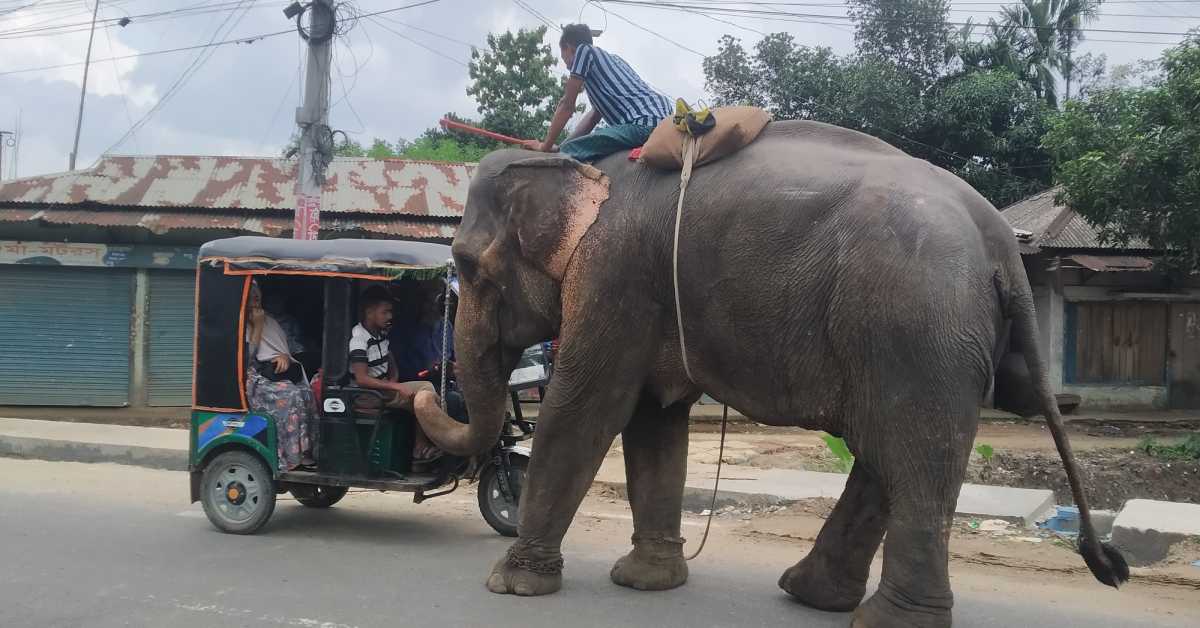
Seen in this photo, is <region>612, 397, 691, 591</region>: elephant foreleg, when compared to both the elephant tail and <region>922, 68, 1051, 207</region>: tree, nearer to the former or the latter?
the elephant tail

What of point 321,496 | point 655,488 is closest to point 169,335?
point 321,496

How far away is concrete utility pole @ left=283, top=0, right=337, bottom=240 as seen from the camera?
1100cm

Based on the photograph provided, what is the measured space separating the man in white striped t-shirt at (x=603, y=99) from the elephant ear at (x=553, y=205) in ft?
0.84

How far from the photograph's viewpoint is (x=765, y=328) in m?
3.87

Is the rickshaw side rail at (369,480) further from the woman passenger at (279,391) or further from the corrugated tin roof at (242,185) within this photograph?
the corrugated tin roof at (242,185)

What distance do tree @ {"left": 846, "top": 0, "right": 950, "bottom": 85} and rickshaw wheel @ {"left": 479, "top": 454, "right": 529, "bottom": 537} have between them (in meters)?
16.7

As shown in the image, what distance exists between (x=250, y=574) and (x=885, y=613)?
3274 mm

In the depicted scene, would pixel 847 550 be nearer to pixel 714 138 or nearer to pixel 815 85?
pixel 714 138

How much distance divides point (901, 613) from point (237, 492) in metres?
4.24

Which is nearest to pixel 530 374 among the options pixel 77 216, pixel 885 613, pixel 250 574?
pixel 250 574

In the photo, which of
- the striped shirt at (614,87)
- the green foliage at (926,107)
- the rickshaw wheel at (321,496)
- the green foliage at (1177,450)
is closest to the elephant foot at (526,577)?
the striped shirt at (614,87)

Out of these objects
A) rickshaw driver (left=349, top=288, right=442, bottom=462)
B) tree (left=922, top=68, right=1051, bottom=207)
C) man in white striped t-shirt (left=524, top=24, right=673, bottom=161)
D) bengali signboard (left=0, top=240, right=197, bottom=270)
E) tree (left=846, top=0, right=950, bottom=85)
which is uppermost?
tree (left=846, top=0, right=950, bottom=85)

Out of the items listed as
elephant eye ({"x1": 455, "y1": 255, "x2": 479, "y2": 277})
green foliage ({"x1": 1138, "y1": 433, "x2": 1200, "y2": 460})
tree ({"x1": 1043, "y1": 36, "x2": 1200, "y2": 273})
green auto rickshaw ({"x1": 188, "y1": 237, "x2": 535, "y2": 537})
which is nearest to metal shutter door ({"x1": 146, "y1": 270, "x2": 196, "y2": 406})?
green auto rickshaw ({"x1": 188, "y1": 237, "x2": 535, "y2": 537})

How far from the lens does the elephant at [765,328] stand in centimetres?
353
